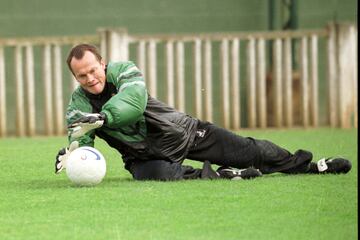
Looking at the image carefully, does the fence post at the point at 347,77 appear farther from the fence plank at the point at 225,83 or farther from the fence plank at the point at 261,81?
the fence plank at the point at 225,83

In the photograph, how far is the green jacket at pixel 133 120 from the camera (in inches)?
340

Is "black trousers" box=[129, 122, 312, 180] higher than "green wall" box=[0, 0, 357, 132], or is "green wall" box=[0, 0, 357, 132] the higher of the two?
"green wall" box=[0, 0, 357, 132]

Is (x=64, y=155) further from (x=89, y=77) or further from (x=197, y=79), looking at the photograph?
(x=197, y=79)

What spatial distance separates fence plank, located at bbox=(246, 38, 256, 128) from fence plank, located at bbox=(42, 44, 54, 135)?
9.27 feet

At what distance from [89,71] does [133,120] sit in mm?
500

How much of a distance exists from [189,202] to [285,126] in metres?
8.89

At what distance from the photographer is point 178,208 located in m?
7.37

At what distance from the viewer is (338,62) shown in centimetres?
1633

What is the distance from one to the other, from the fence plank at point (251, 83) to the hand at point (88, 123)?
8021 millimetres

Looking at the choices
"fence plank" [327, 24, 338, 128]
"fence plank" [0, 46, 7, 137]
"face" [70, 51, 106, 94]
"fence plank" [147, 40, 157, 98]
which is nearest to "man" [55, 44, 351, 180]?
"face" [70, 51, 106, 94]

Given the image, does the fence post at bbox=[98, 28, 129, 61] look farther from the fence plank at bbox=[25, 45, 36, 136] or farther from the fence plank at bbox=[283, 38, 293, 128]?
the fence plank at bbox=[283, 38, 293, 128]

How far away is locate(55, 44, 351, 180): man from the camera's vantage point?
8609mm

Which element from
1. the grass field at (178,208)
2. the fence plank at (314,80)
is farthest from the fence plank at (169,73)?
the grass field at (178,208)

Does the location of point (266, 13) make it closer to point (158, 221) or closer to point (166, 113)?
point (166, 113)
